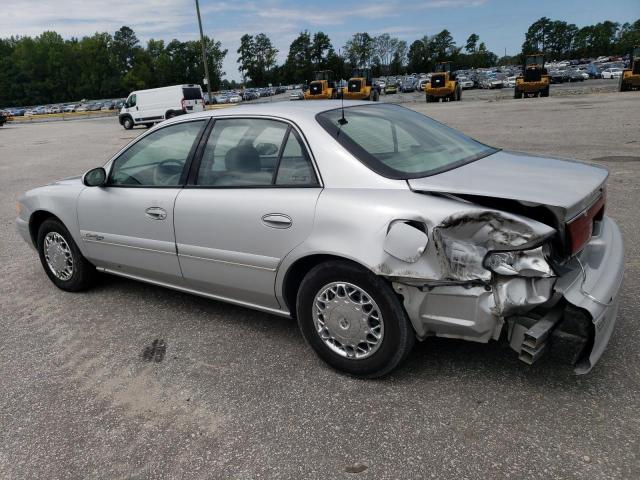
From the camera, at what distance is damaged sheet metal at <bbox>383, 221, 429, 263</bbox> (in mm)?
2547

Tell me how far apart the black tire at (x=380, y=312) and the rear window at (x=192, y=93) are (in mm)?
27778

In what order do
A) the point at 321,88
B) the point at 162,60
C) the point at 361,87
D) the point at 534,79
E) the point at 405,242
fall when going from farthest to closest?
the point at 162,60
the point at 321,88
the point at 361,87
the point at 534,79
the point at 405,242

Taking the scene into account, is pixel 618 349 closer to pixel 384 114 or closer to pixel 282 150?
pixel 384 114

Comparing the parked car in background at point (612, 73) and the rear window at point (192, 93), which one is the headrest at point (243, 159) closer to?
the rear window at point (192, 93)

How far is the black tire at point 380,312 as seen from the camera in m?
2.73

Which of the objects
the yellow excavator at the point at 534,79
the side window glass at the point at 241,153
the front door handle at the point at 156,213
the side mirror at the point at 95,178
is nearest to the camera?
the side window glass at the point at 241,153

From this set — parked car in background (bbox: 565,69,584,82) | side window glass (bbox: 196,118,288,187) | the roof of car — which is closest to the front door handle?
side window glass (bbox: 196,118,288,187)

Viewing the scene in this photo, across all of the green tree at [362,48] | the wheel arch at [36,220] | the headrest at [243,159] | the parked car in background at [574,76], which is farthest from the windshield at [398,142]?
the green tree at [362,48]

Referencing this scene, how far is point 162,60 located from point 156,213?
120m

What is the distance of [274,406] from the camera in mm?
2848

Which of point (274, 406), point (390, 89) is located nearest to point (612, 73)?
point (390, 89)

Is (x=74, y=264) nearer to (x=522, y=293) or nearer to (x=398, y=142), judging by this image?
(x=398, y=142)

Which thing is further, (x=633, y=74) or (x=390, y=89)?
(x=390, y=89)

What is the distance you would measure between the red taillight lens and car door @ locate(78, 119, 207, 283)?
244cm
